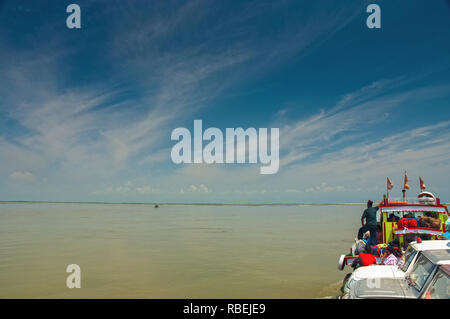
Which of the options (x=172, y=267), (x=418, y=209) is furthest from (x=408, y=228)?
(x=172, y=267)

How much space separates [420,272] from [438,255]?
59 centimetres

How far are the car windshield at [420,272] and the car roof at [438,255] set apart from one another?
104 millimetres

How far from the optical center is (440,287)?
5.87 metres

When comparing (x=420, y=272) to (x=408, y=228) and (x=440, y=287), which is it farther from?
(x=408, y=228)

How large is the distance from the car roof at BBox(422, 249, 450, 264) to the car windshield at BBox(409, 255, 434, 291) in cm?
10

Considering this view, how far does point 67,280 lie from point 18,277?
2381mm

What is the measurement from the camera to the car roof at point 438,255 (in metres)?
6.24

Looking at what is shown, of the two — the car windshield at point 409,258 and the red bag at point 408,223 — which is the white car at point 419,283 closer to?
the car windshield at point 409,258

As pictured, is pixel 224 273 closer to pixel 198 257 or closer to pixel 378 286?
pixel 198 257

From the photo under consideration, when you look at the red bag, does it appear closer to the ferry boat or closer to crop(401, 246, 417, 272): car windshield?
the ferry boat

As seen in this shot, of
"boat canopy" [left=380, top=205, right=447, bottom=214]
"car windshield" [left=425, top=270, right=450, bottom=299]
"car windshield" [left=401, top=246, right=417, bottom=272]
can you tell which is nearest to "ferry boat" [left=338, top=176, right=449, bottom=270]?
"boat canopy" [left=380, top=205, right=447, bottom=214]

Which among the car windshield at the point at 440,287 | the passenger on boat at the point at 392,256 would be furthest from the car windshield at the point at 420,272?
the passenger on boat at the point at 392,256

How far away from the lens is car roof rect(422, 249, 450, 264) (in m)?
6.24
